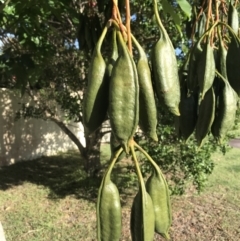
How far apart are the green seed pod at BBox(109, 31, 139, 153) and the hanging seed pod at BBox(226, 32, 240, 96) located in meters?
0.35

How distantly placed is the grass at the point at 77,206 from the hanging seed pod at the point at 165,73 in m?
3.89

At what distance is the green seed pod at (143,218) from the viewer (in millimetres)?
625

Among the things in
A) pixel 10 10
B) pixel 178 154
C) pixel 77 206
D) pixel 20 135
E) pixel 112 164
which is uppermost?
pixel 10 10

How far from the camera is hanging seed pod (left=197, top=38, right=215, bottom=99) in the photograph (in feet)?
2.65

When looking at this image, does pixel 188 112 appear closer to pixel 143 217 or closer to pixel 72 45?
pixel 143 217

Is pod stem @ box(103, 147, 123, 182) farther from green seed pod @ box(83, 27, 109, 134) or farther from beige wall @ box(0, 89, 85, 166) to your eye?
beige wall @ box(0, 89, 85, 166)

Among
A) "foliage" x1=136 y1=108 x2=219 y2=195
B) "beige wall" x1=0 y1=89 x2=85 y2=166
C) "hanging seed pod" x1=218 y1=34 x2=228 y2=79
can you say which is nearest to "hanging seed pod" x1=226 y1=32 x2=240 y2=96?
"hanging seed pod" x1=218 y1=34 x2=228 y2=79

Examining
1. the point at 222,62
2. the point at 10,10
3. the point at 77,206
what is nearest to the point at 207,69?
the point at 222,62

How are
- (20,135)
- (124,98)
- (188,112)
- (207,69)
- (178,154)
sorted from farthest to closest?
1. (20,135)
2. (178,154)
3. (188,112)
4. (207,69)
5. (124,98)

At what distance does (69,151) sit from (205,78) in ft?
30.0

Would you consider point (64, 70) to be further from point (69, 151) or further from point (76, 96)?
point (69, 151)

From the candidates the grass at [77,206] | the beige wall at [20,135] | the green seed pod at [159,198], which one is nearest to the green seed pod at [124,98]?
the green seed pod at [159,198]

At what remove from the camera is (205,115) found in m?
0.85

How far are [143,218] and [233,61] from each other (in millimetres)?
425
